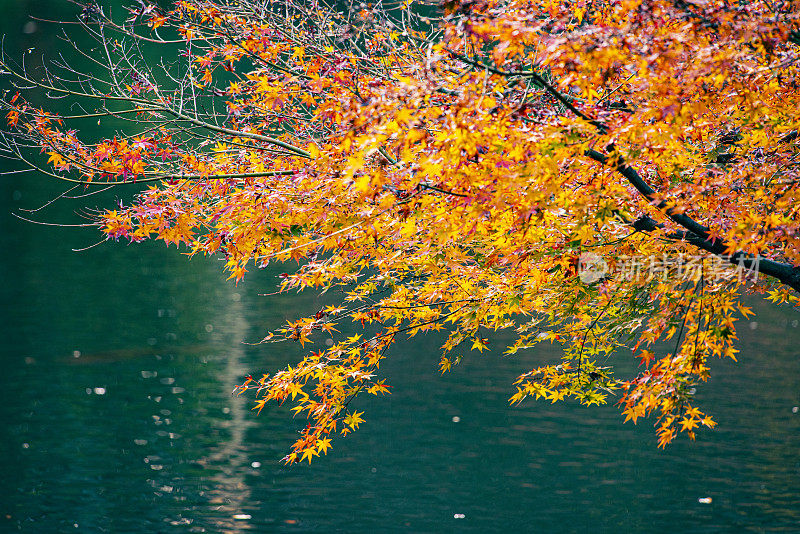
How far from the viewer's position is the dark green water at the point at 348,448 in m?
15.1

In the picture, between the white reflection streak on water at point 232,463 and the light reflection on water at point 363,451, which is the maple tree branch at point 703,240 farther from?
the white reflection streak on water at point 232,463

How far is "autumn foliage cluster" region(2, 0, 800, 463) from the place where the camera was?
4.72m

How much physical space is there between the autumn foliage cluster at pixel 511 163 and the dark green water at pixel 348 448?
24.9ft

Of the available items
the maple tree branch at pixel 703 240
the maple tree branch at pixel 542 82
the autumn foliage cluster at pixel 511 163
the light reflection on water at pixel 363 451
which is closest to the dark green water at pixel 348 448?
the light reflection on water at pixel 363 451

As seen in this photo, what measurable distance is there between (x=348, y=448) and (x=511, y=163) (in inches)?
580

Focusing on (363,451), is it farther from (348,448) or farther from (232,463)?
(232,463)

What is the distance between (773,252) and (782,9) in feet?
9.60

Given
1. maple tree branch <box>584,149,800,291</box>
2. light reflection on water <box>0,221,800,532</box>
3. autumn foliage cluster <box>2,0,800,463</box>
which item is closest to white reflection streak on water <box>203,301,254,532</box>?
light reflection on water <box>0,221,800,532</box>

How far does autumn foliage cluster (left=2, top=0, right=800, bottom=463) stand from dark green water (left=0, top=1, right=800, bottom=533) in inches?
298

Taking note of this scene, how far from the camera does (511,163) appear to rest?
16.0 feet

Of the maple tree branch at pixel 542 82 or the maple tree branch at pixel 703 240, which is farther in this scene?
the maple tree branch at pixel 703 240

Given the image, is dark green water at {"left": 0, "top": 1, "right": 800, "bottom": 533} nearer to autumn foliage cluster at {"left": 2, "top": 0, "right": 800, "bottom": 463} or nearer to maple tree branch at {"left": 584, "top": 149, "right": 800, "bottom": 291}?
autumn foliage cluster at {"left": 2, "top": 0, "right": 800, "bottom": 463}

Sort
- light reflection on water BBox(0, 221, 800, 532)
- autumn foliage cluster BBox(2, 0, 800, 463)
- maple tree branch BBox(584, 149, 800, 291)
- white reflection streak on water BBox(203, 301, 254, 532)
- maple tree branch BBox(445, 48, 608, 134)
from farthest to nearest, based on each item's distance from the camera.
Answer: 1. light reflection on water BBox(0, 221, 800, 532)
2. white reflection streak on water BBox(203, 301, 254, 532)
3. maple tree branch BBox(584, 149, 800, 291)
4. maple tree branch BBox(445, 48, 608, 134)
5. autumn foliage cluster BBox(2, 0, 800, 463)

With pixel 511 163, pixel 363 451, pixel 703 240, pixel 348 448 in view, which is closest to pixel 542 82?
pixel 511 163
